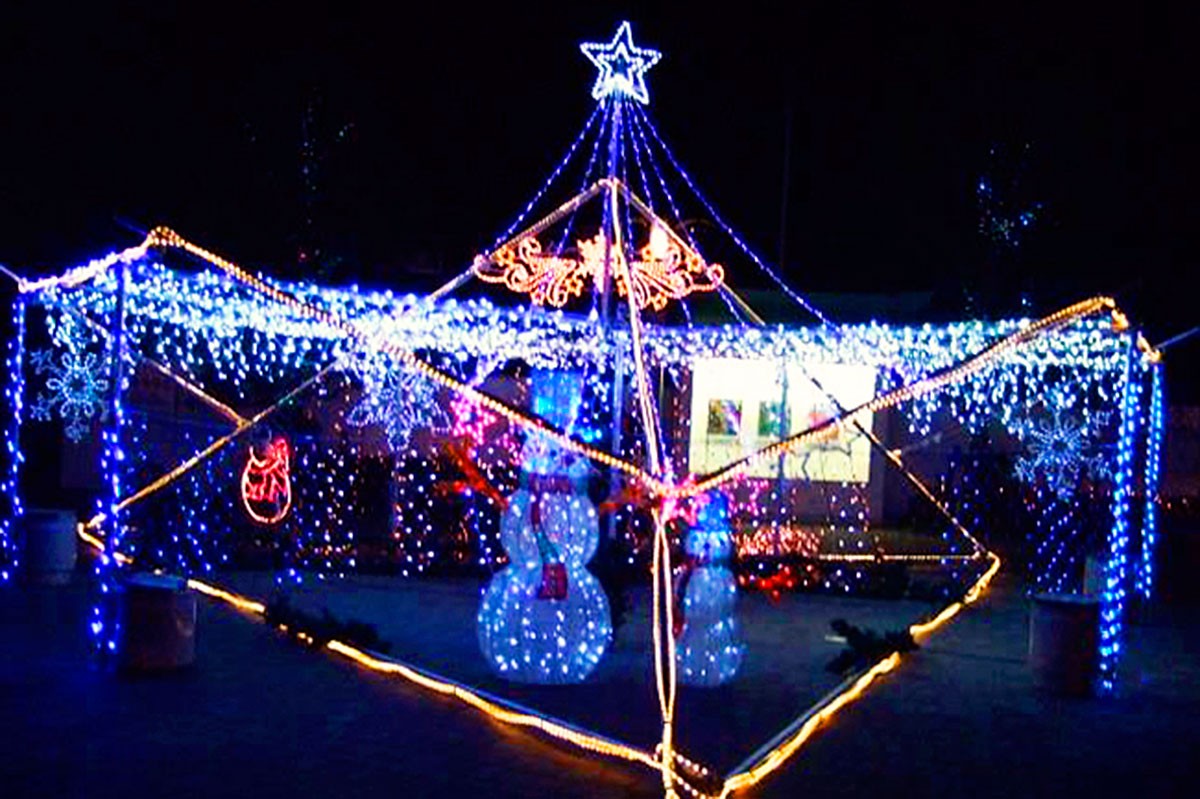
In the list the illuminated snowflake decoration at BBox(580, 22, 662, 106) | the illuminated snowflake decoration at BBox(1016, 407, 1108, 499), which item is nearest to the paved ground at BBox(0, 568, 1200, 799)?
the illuminated snowflake decoration at BBox(580, 22, 662, 106)

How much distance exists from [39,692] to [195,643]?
5.81 ft

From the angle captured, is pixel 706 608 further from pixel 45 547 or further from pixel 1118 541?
pixel 45 547

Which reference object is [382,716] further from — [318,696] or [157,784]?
[157,784]

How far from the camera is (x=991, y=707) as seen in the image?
9.47 metres

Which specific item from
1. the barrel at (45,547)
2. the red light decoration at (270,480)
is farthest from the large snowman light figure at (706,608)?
the barrel at (45,547)

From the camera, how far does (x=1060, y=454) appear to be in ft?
67.0

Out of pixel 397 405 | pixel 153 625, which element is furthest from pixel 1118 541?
pixel 397 405

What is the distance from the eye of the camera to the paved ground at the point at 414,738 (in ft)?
23.1

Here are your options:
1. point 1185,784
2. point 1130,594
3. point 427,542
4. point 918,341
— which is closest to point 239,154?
point 427,542

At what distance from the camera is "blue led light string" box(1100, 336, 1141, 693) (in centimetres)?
1002

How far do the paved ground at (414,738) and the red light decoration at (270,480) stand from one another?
4059 mm

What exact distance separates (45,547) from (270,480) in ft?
7.57

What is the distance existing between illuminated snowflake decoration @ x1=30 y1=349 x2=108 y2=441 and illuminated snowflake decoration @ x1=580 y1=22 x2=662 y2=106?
31.8 feet

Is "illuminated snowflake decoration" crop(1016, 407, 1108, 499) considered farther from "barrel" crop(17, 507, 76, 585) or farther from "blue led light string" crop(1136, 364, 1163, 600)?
"barrel" crop(17, 507, 76, 585)
